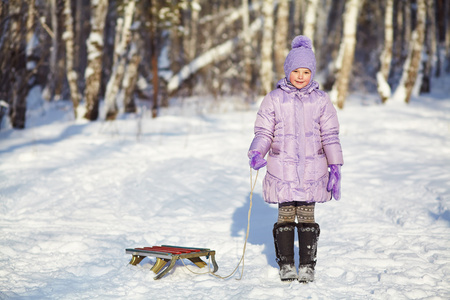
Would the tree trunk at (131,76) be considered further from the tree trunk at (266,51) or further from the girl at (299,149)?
the girl at (299,149)

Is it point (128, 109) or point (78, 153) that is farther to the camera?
point (128, 109)

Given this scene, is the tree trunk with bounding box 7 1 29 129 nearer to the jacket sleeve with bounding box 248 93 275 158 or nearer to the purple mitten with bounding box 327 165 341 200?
the jacket sleeve with bounding box 248 93 275 158

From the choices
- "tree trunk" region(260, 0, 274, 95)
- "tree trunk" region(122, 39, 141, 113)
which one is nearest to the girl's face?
"tree trunk" region(122, 39, 141, 113)

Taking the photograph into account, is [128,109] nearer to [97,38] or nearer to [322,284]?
[97,38]

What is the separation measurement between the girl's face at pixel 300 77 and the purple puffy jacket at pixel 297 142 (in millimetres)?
38

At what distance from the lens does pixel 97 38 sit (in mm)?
11719

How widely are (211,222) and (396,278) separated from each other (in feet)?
8.11

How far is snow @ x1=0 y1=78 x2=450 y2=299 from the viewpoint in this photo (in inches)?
144

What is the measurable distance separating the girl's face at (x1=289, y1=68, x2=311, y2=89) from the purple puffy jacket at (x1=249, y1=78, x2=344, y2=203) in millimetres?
38

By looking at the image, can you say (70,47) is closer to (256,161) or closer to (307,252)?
(256,161)

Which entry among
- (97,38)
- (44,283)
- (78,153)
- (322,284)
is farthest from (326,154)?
(97,38)

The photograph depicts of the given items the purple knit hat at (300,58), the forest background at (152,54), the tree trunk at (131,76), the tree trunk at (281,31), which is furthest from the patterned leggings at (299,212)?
A: the tree trunk at (131,76)

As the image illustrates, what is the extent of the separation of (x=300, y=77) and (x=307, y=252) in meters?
1.31

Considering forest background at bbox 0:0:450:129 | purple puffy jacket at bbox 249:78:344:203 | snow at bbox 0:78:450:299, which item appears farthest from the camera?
forest background at bbox 0:0:450:129
